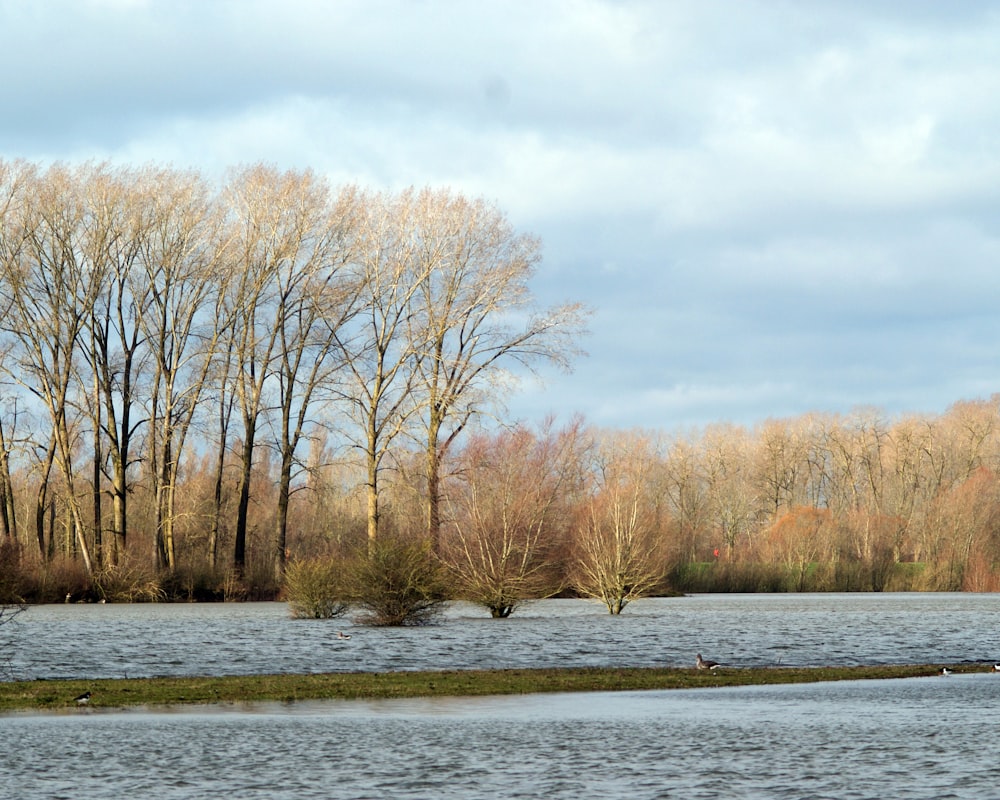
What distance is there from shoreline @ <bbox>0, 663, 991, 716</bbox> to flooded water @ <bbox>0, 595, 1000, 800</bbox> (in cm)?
110

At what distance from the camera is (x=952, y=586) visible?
9488 centimetres

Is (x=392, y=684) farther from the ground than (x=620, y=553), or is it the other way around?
(x=620, y=553)

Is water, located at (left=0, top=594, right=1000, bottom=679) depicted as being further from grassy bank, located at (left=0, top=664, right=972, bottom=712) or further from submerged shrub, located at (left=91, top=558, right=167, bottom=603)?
submerged shrub, located at (left=91, top=558, right=167, bottom=603)

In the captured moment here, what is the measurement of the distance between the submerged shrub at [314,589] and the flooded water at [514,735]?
13.2 m

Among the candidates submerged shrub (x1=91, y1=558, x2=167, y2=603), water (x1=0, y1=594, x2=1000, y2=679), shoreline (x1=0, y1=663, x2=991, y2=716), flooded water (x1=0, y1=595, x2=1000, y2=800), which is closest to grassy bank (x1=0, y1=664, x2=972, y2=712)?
shoreline (x1=0, y1=663, x2=991, y2=716)

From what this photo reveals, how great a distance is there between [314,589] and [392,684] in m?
27.3

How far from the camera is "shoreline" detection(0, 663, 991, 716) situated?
2514 centimetres

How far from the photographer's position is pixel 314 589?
5431 centimetres

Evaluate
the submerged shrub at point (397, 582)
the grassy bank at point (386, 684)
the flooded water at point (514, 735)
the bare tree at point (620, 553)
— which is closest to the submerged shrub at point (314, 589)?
the submerged shrub at point (397, 582)

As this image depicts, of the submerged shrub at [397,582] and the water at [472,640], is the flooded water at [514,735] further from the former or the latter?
the submerged shrub at [397,582]

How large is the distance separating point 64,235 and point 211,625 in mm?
25307

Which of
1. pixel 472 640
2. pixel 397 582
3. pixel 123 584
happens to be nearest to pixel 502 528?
pixel 397 582

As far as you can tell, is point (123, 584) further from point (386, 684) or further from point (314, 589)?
point (386, 684)

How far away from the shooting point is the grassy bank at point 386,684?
25.2 m
